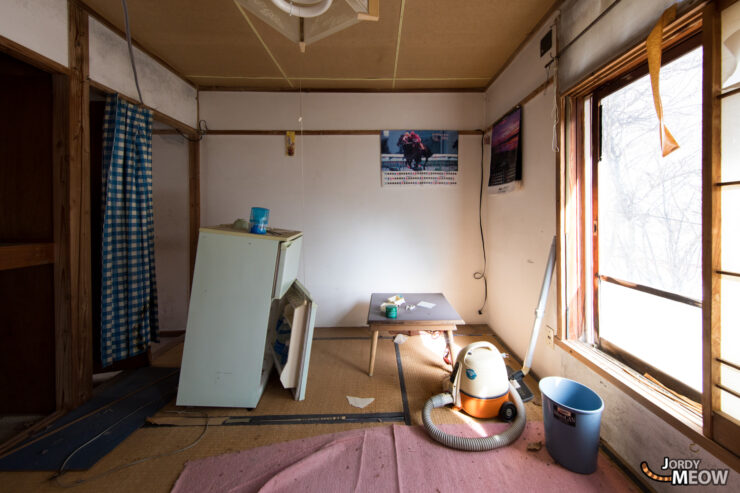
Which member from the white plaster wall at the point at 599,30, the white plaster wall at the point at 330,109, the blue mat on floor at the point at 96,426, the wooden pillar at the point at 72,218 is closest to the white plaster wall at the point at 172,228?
the white plaster wall at the point at 330,109

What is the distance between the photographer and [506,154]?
280 centimetres

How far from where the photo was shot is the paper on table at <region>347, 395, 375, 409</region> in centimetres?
205

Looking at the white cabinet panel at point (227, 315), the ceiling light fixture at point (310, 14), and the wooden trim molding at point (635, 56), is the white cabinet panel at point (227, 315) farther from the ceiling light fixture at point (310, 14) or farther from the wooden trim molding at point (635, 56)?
the wooden trim molding at point (635, 56)

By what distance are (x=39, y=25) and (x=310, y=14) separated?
61.9 inches

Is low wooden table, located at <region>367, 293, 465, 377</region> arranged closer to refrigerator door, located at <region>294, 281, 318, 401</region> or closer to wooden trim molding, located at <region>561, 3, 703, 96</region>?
refrigerator door, located at <region>294, 281, 318, 401</region>

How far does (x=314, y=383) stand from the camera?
7.68ft

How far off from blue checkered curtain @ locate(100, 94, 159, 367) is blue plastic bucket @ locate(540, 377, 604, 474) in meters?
2.89

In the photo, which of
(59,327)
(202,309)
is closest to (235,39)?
(202,309)

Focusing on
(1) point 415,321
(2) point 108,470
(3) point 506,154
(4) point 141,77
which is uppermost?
(4) point 141,77

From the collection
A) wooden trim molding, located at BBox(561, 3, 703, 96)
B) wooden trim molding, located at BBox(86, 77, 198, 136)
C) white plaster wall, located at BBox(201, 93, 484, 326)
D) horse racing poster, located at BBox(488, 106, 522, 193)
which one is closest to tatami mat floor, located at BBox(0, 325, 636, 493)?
white plaster wall, located at BBox(201, 93, 484, 326)

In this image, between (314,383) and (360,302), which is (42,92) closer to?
(314,383)

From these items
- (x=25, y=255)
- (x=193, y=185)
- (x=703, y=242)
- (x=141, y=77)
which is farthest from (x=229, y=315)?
(x=703, y=242)

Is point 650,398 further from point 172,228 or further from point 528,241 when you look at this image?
point 172,228

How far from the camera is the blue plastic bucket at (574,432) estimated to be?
4.61 ft
